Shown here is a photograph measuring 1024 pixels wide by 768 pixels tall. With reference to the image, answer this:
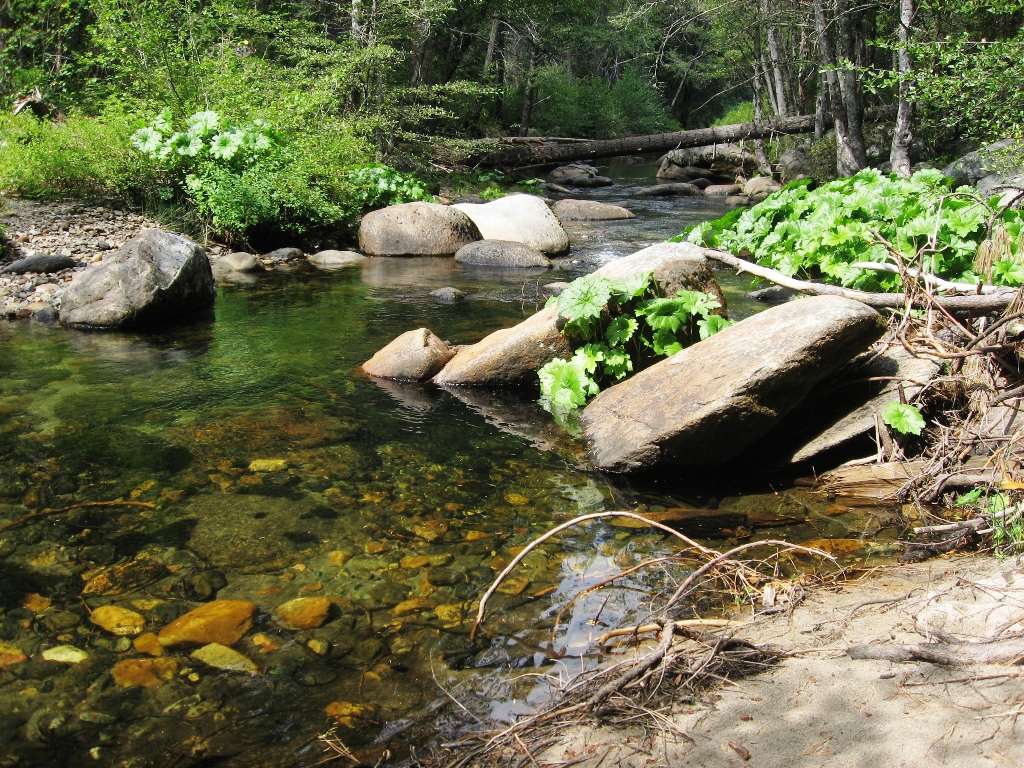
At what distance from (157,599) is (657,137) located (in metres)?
23.7

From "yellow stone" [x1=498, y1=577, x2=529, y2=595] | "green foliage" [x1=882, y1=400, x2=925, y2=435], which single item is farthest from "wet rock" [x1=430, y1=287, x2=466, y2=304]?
"yellow stone" [x1=498, y1=577, x2=529, y2=595]

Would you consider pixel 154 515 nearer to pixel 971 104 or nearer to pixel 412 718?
pixel 412 718

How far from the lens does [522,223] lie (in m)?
14.0

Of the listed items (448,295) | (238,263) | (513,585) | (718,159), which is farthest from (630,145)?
(513,585)

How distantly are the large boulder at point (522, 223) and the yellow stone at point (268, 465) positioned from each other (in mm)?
8661

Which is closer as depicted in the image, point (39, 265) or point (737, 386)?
point (737, 386)

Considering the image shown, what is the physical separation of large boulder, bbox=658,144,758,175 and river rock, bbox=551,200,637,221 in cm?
1003

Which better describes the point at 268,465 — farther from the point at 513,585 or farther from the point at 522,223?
the point at 522,223

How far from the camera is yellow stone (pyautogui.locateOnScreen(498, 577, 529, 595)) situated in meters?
3.83

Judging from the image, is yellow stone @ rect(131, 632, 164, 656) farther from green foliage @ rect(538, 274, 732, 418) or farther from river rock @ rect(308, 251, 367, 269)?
river rock @ rect(308, 251, 367, 269)

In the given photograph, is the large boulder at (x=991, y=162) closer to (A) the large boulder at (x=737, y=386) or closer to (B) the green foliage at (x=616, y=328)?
(B) the green foliage at (x=616, y=328)

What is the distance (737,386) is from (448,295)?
5.98 metres

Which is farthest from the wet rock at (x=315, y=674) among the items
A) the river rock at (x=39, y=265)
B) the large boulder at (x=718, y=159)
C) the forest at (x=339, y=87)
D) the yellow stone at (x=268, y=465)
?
the large boulder at (x=718, y=159)

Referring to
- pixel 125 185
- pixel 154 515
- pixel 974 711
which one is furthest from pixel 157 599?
pixel 125 185
